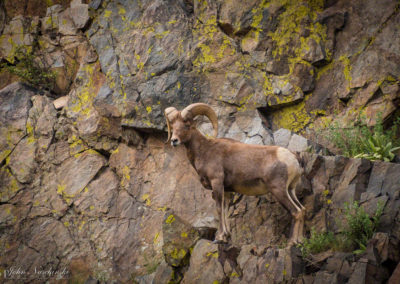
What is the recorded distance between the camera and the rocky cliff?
936cm

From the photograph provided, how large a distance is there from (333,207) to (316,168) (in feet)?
2.75

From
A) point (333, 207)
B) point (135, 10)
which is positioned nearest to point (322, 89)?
point (333, 207)

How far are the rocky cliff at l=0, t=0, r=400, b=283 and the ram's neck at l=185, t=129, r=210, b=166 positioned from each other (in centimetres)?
146

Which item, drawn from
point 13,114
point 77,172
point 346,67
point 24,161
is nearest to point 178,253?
point 77,172

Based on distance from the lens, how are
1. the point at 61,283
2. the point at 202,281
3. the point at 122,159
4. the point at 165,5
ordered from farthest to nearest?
the point at 165,5
the point at 122,159
the point at 61,283
the point at 202,281

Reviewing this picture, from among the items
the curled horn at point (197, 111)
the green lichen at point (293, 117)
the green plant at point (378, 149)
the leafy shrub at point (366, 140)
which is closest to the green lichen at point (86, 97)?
the curled horn at point (197, 111)

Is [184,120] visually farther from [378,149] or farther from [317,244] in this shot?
[378,149]

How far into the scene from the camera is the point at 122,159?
10.7m

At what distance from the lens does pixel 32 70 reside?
12086 mm

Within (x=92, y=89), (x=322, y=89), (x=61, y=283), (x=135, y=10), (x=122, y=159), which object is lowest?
(x=61, y=283)

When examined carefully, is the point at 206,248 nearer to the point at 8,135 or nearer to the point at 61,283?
the point at 61,283

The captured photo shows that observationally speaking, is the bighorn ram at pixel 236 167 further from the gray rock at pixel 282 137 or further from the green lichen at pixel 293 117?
the green lichen at pixel 293 117

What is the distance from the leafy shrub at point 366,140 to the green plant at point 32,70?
314 inches

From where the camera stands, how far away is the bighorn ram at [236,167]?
7.57m
